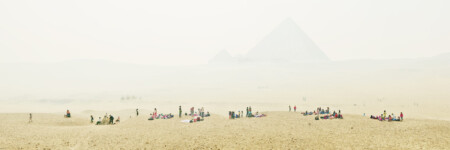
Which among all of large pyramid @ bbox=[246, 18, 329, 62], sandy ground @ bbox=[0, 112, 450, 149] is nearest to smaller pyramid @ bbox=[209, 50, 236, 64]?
large pyramid @ bbox=[246, 18, 329, 62]

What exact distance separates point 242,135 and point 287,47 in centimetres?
14249

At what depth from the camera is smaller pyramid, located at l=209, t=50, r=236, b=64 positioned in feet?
603

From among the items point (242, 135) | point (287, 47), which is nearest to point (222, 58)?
point (287, 47)

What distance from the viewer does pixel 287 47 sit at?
157250 millimetres

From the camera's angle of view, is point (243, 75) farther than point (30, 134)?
Yes

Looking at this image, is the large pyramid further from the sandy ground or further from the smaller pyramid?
the sandy ground

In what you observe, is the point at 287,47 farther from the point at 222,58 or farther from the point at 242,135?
the point at 242,135

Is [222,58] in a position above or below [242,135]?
above

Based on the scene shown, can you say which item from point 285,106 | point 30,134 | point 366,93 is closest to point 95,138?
point 30,134

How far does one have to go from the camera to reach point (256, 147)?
53.3 ft

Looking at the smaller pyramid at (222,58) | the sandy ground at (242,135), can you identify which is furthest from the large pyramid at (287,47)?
the sandy ground at (242,135)

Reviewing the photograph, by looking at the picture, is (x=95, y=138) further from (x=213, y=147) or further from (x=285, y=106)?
(x=285, y=106)

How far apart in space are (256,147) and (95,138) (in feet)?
32.2

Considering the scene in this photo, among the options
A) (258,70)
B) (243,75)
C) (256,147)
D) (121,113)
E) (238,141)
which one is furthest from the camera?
(258,70)
